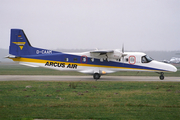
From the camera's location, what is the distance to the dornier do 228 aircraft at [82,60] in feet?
78.2

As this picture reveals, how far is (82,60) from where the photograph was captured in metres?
→ 24.2

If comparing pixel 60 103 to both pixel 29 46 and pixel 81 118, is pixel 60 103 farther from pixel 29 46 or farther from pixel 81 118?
pixel 29 46

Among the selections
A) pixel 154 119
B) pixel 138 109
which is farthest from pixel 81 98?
pixel 154 119

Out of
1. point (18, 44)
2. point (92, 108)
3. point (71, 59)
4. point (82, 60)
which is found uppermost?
point (18, 44)

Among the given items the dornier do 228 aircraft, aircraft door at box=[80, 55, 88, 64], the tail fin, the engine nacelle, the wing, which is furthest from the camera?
aircraft door at box=[80, 55, 88, 64]

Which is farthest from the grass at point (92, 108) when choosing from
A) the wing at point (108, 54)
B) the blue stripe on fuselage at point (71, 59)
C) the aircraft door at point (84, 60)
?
the aircraft door at point (84, 60)

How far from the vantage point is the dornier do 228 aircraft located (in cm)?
2383

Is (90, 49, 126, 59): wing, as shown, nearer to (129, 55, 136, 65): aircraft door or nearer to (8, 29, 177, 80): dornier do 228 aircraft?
(8, 29, 177, 80): dornier do 228 aircraft

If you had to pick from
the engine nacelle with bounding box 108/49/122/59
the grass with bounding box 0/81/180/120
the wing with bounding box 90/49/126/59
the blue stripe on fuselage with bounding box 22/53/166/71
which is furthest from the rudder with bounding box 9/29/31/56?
the grass with bounding box 0/81/180/120

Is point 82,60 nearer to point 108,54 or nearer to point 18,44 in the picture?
point 108,54

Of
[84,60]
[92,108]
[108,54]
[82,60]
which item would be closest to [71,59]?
[82,60]

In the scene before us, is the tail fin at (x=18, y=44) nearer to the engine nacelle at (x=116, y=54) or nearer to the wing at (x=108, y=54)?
the wing at (x=108, y=54)

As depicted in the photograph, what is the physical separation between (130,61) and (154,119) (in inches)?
611

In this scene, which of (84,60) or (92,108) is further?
(84,60)
